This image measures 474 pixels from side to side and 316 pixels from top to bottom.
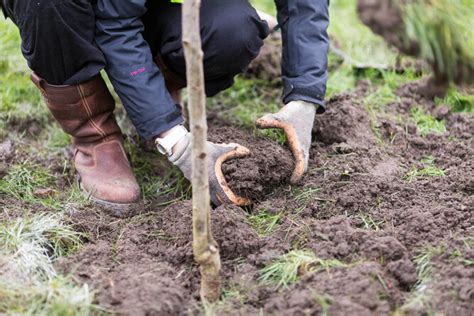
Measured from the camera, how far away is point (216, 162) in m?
2.44

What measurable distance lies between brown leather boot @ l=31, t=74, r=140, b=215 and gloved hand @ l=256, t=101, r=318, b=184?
1.91 feet

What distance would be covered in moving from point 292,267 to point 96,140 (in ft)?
3.62

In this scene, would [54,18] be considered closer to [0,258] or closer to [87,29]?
[87,29]

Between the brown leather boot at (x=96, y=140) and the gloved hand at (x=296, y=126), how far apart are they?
1.91ft

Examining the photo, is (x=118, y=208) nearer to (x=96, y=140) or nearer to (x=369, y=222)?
(x=96, y=140)

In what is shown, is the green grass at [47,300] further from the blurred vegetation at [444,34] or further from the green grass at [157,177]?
the blurred vegetation at [444,34]

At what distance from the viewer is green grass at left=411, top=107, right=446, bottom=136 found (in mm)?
3014

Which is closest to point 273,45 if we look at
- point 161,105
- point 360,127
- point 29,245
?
point 360,127

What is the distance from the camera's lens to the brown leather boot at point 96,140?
103 inches

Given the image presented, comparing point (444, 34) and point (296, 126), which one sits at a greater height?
point (444, 34)

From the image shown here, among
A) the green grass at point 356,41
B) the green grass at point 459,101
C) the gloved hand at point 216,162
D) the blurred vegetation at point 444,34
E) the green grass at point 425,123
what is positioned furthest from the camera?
the green grass at point 356,41

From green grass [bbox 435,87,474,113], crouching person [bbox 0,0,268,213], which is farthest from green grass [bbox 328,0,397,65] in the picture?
crouching person [bbox 0,0,268,213]

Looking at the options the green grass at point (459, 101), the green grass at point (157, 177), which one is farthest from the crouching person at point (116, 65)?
the green grass at point (459, 101)

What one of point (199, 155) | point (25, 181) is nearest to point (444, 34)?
point (199, 155)
